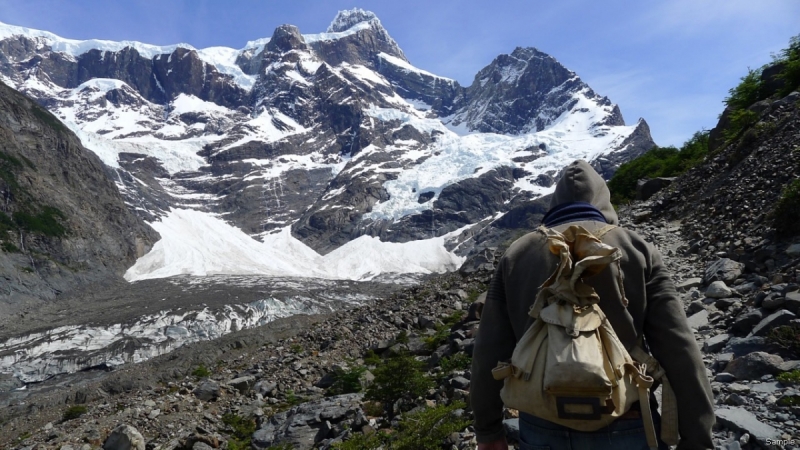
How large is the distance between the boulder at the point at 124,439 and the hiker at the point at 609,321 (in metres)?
8.71

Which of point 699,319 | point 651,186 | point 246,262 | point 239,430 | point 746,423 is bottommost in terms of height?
point 239,430

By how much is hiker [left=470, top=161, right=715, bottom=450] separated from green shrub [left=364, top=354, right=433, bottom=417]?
18.1ft

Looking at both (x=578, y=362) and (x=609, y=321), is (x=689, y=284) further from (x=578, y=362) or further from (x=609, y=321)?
(x=578, y=362)

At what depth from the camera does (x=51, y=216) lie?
13350 centimetres

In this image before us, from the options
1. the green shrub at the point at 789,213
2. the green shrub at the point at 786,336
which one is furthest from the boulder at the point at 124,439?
the green shrub at the point at 789,213

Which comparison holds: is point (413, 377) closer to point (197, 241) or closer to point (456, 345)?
point (456, 345)

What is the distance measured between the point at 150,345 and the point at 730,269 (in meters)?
86.9

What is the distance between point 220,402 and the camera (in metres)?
11.8

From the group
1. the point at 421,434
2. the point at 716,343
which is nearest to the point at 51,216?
the point at 421,434

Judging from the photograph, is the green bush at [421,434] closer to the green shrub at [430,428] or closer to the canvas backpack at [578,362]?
the green shrub at [430,428]

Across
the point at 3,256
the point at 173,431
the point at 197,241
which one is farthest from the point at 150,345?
the point at 197,241

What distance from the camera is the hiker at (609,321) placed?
2.68 m

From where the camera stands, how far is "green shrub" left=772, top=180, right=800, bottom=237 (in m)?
8.66

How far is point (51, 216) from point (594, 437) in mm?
158574
